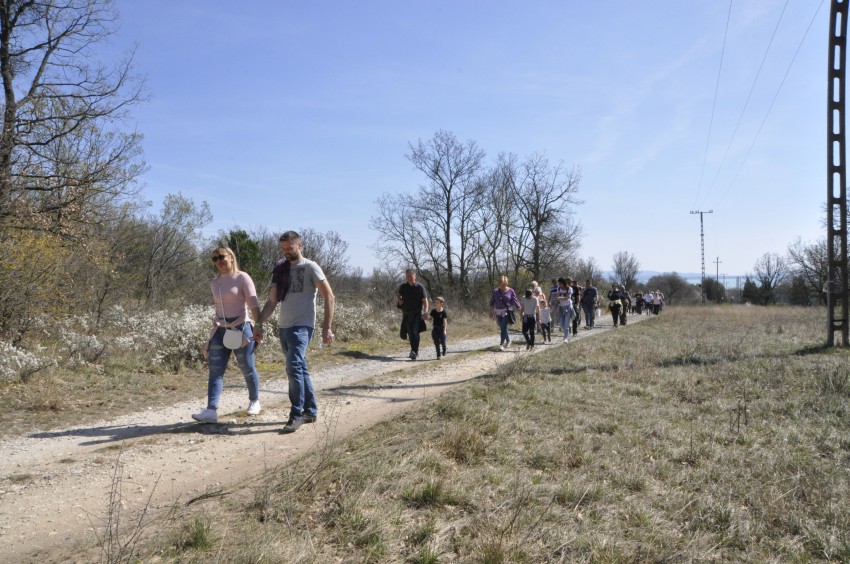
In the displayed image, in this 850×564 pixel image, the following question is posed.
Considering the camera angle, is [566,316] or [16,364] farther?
[566,316]

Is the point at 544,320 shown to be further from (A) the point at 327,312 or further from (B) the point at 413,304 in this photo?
(A) the point at 327,312

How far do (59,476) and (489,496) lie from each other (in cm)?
328

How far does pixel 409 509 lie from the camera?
352 centimetres

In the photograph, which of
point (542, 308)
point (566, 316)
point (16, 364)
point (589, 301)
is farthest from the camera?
point (589, 301)

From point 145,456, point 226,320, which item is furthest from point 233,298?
point 145,456

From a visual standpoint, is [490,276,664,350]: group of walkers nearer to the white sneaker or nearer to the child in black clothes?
the child in black clothes

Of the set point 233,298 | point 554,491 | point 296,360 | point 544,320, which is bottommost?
point 554,491

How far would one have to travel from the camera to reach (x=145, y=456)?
463 cm

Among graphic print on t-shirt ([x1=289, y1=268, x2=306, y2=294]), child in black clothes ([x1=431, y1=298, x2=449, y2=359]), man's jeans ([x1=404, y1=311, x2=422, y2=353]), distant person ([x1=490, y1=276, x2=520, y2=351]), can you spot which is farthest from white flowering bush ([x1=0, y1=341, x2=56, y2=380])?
distant person ([x1=490, y1=276, x2=520, y2=351])

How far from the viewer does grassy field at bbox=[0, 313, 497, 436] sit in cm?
611

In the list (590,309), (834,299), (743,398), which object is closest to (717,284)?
(590,309)

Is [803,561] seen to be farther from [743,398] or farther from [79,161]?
[79,161]

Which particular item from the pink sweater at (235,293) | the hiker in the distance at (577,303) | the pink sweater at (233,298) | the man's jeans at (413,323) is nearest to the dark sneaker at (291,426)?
the pink sweater at (233,298)

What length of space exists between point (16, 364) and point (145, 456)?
4346 millimetres
